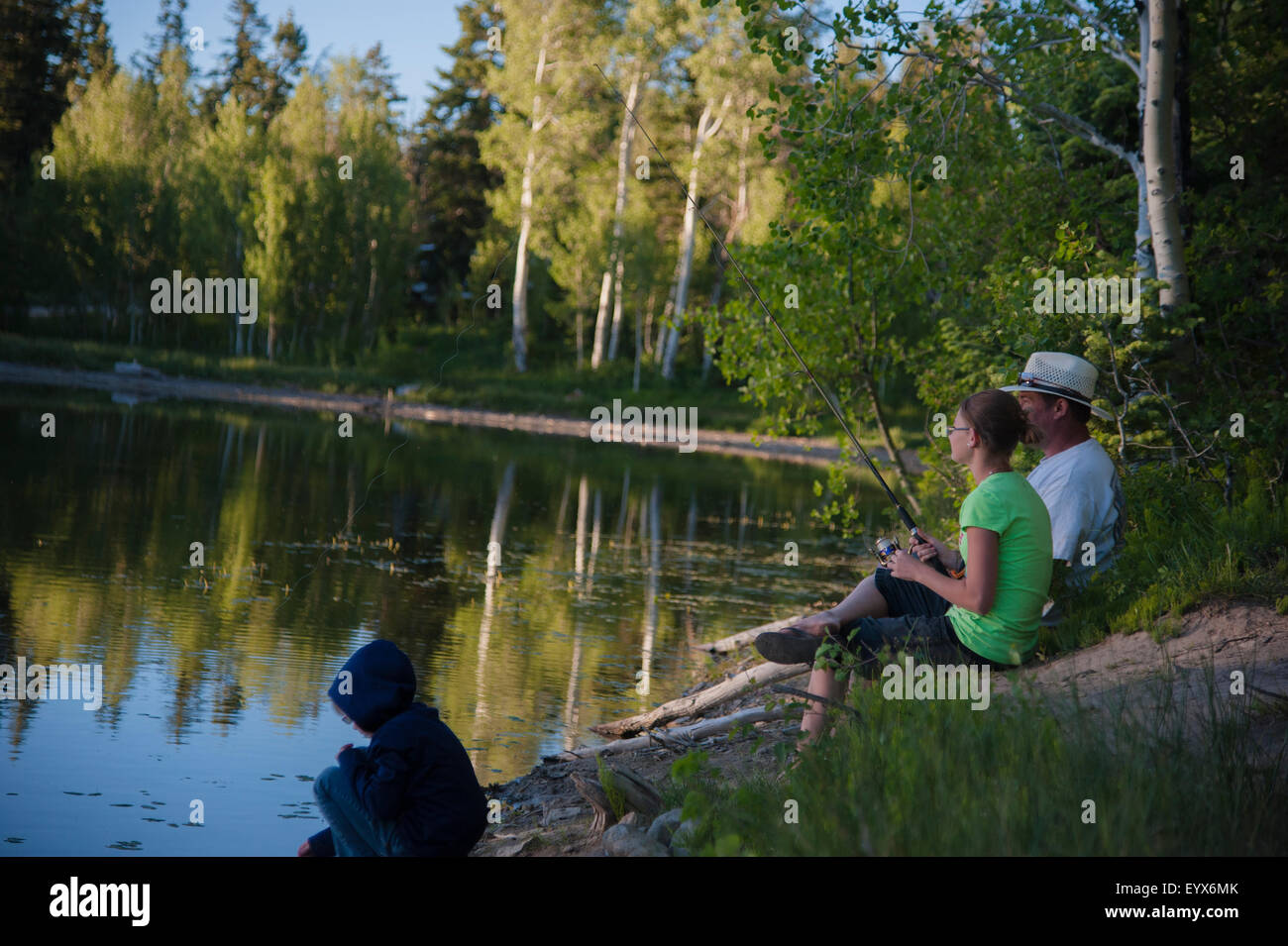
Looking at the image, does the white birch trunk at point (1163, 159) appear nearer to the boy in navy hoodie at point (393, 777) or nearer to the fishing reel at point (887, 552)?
the fishing reel at point (887, 552)

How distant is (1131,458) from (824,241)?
12.1 feet

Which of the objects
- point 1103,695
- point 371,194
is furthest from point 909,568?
point 371,194

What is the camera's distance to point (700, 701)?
23.7ft

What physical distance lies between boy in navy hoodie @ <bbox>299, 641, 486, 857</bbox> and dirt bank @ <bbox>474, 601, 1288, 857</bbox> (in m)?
0.84

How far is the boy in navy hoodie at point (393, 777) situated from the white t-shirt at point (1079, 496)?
3.14m

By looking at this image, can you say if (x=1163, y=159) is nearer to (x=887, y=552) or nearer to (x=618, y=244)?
(x=887, y=552)

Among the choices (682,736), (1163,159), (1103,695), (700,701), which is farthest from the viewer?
(1163,159)

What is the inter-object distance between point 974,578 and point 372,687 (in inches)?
89.8

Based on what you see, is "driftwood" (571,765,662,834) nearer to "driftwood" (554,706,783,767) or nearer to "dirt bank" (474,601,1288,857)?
"dirt bank" (474,601,1288,857)

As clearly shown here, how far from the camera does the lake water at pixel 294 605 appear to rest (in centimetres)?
626

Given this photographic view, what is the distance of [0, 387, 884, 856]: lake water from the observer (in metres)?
6.26

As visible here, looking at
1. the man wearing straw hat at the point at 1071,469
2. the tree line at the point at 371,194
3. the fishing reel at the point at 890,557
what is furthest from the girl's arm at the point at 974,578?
the tree line at the point at 371,194

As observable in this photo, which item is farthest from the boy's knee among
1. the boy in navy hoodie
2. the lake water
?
the lake water
